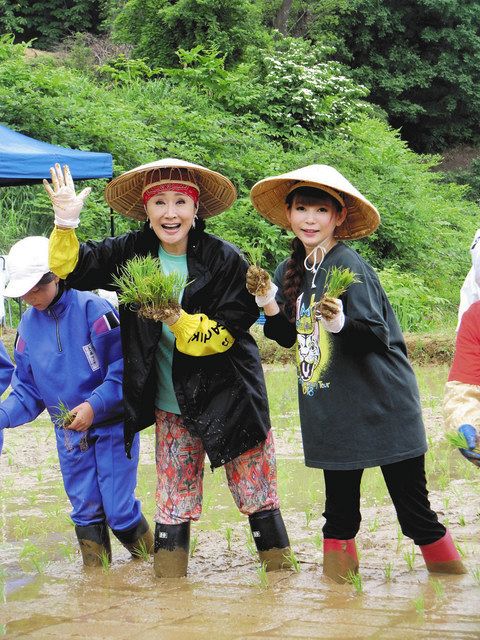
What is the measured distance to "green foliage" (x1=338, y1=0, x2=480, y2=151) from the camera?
3008 centimetres

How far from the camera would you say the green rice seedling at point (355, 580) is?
3.93 m

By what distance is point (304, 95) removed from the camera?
736 inches

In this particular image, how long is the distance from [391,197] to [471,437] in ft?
48.0

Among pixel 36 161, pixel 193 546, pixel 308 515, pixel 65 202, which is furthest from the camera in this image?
pixel 36 161

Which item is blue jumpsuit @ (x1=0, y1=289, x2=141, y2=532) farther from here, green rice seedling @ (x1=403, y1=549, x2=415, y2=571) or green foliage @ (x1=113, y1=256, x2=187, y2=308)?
green rice seedling @ (x1=403, y1=549, x2=415, y2=571)

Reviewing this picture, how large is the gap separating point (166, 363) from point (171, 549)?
80cm

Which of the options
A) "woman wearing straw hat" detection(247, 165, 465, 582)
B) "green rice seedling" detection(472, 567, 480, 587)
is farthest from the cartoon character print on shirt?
"green rice seedling" detection(472, 567, 480, 587)

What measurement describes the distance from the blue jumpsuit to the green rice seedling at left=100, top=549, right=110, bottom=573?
0.43 feet

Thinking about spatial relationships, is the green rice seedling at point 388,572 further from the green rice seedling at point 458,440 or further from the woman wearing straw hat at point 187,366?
the green rice seedling at point 458,440

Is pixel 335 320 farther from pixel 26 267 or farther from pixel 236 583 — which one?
pixel 26 267

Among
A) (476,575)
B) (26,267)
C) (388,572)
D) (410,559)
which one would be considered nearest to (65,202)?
(26,267)

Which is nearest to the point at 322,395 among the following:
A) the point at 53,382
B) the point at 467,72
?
the point at 53,382

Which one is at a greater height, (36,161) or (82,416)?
(36,161)

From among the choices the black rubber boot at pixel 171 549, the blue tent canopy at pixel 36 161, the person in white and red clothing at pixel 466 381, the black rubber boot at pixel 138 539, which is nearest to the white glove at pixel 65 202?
the black rubber boot at pixel 171 549
